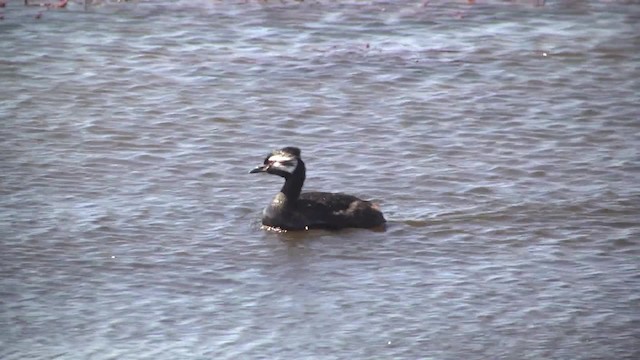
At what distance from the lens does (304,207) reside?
1288cm

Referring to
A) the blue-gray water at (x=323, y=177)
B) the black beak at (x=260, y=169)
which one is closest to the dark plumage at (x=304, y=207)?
the black beak at (x=260, y=169)

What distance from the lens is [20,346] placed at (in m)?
10.1

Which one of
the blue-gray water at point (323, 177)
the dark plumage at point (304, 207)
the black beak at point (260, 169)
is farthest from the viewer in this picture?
the black beak at point (260, 169)

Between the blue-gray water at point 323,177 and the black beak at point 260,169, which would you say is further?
the black beak at point 260,169

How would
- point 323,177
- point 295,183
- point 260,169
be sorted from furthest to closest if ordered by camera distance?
1. point 323,177
2. point 260,169
3. point 295,183

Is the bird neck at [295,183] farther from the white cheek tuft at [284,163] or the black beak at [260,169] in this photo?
the black beak at [260,169]

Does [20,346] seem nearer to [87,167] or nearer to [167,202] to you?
[167,202]

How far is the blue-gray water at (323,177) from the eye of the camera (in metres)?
10.5

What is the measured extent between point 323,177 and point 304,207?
1189 millimetres

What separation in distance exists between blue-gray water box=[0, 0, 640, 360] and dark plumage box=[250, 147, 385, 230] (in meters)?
0.15

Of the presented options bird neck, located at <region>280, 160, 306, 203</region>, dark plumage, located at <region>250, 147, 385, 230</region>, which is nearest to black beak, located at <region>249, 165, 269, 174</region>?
dark plumage, located at <region>250, 147, 385, 230</region>

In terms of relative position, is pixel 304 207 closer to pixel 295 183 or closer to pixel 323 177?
pixel 295 183

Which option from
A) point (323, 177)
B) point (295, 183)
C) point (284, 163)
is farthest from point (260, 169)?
point (323, 177)

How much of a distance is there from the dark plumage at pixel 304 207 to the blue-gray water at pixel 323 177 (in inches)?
5.9
